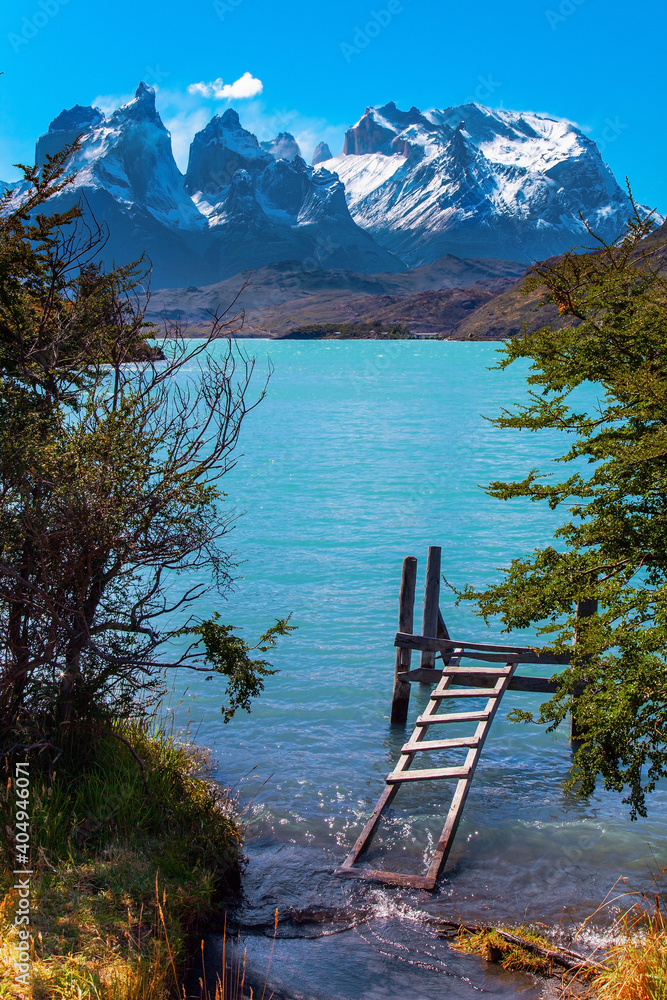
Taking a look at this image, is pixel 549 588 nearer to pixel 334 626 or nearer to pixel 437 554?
pixel 437 554

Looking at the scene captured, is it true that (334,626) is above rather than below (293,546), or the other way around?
below

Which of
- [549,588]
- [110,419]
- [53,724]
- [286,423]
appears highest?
[286,423]

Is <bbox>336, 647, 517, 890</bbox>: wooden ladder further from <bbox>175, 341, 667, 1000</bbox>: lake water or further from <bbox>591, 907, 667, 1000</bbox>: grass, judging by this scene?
<bbox>591, 907, 667, 1000</bbox>: grass

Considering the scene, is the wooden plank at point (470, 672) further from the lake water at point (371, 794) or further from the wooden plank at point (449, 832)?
the wooden plank at point (449, 832)

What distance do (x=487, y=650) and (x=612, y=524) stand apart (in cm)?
532

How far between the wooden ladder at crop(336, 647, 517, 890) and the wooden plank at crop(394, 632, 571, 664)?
145mm

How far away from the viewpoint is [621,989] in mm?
5184

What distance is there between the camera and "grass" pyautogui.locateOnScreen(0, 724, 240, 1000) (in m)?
5.27

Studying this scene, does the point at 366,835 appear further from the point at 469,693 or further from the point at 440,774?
the point at 469,693

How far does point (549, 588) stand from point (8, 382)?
5.69m

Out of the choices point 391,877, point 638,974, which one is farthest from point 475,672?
point 638,974

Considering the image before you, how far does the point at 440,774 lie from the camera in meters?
8.90

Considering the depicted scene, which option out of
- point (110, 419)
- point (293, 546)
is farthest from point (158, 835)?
point (293, 546)

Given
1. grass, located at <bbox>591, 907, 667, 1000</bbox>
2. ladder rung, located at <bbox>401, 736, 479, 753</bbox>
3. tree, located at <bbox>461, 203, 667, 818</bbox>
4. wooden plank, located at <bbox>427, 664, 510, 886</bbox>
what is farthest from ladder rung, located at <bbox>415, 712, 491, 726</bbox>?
grass, located at <bbox>591, 907, 667, 1000</bbox>
